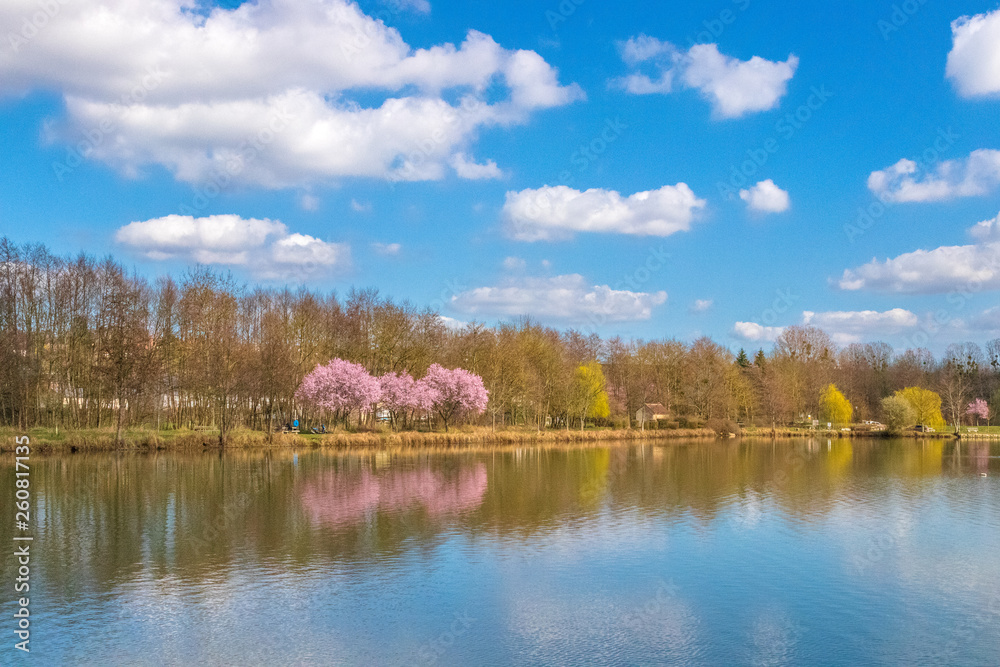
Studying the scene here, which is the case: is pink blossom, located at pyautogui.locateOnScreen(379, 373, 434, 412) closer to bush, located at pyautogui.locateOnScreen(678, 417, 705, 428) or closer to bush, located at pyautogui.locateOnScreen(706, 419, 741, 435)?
bush, located at pyautogui.locateOnScreen(706, 419, 741, 435)

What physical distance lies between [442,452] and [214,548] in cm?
3079

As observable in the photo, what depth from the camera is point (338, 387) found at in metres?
55.3

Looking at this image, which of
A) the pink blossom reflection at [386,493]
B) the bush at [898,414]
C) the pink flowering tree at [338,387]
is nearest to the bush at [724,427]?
the bush at [898,414]

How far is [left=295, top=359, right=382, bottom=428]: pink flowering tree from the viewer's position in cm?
5469

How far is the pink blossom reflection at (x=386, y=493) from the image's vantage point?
79.2 feet

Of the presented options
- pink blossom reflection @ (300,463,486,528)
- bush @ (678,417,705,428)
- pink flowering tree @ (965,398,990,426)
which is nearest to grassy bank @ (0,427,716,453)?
bush @ (678,417,705,428)

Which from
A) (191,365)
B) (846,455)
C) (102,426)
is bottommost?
(846,455)

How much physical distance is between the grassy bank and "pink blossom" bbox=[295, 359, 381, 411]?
271 centimetres

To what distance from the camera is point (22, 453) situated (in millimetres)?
38469

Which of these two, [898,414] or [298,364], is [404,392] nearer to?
[298,364]

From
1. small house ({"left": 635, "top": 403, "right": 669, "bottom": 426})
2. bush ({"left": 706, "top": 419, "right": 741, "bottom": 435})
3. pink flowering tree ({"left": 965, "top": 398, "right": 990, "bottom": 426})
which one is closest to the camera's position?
bush ({"left": 706, "top": 419, "right": 741, "bottom": 435})

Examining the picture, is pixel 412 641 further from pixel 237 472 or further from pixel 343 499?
Result: pixel 237 472

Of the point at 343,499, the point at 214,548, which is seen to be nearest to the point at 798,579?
the point at 214,548

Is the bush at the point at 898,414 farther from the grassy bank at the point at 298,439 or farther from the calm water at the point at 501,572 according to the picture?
the calm water at the point at 501,572
